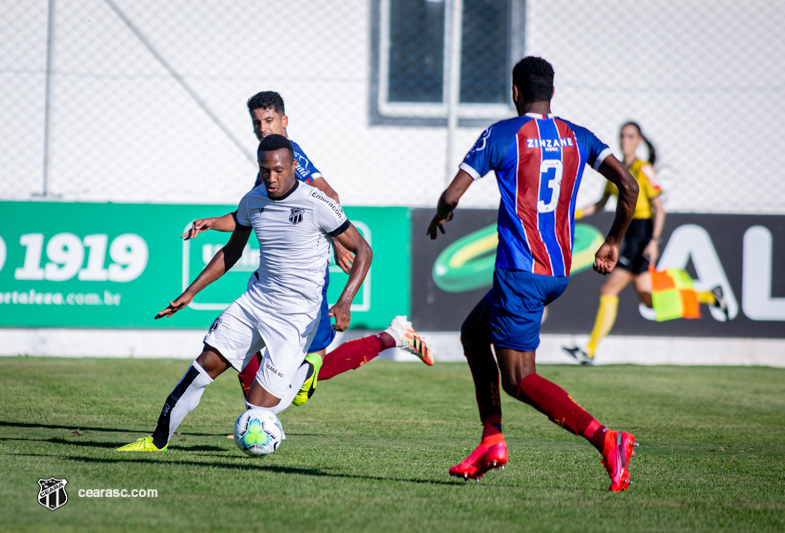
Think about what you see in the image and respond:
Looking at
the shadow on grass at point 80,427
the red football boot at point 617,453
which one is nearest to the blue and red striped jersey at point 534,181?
the red football boot at point 617,453

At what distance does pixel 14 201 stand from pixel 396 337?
4.82 m

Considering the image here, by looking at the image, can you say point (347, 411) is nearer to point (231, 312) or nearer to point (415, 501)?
point (231, 312)

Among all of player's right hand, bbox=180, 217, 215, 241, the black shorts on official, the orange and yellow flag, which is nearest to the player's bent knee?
player's right hand, bbox=180, 217, 215, 241

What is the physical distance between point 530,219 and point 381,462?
1435 millimetres

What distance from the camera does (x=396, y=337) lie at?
5.69 metres

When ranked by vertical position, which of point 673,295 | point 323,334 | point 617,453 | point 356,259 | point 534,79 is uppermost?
point 534,79

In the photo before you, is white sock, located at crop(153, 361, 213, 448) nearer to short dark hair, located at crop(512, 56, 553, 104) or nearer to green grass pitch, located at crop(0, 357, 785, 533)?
green grass pitch, located at crop(0, 357, 785, 533)

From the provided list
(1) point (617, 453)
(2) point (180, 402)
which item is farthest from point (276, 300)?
(1) point (617, 453)

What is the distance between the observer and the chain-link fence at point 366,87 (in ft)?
37.3

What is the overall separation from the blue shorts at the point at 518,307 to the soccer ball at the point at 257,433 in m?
1.12

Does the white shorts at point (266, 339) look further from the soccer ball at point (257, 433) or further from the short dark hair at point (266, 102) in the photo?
the short dark hair at point (266, 102)

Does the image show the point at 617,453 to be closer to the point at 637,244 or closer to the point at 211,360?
the point at 211,360

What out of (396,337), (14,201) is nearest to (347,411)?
(396,337)

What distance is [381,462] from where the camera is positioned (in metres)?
4.30
